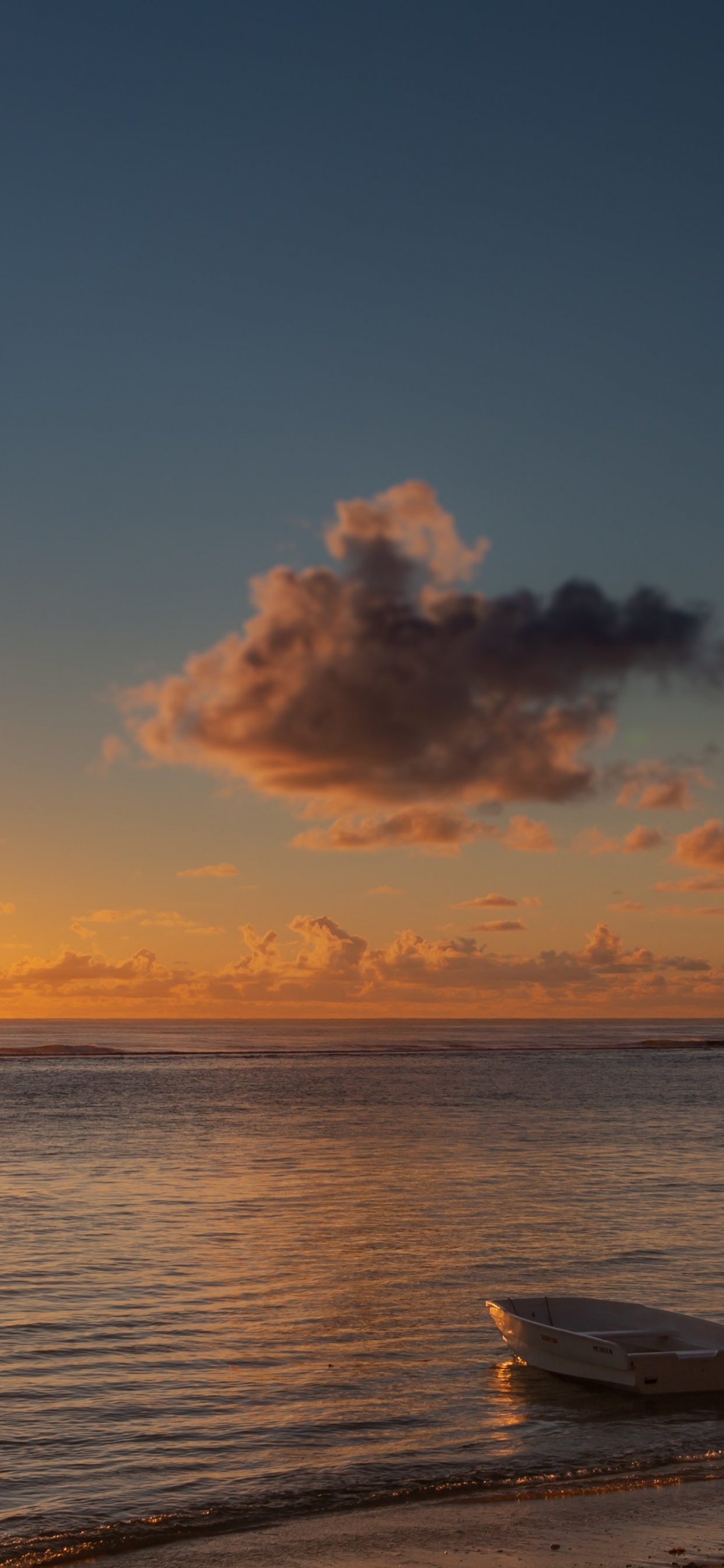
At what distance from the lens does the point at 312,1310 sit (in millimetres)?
24703

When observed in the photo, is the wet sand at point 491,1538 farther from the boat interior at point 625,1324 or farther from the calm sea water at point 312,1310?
the boat interior at point 625,1324

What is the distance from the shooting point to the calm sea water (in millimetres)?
16062

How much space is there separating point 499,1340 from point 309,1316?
4.08 metres

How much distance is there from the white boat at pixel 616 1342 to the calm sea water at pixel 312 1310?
374mm

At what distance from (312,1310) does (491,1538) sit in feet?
37.4

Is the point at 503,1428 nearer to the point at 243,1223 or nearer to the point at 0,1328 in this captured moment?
the point at 0,1328

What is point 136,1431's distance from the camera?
17641 mm

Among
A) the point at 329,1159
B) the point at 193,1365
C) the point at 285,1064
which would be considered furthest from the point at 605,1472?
the point at 285,1064

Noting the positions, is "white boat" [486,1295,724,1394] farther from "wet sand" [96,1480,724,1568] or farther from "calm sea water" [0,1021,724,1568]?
"wet sand" [96,1480,724,1568]

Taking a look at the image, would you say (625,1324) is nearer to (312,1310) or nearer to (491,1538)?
(312,1310)

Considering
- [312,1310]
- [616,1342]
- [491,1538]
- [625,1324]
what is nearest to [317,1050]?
[312,1310]

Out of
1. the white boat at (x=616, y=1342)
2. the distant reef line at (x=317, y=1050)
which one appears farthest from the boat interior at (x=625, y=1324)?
the distant reef line at (x=317, y=1050)

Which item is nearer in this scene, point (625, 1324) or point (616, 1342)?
point (616, 1342)

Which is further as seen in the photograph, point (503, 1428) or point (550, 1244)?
point (550, 1244)
